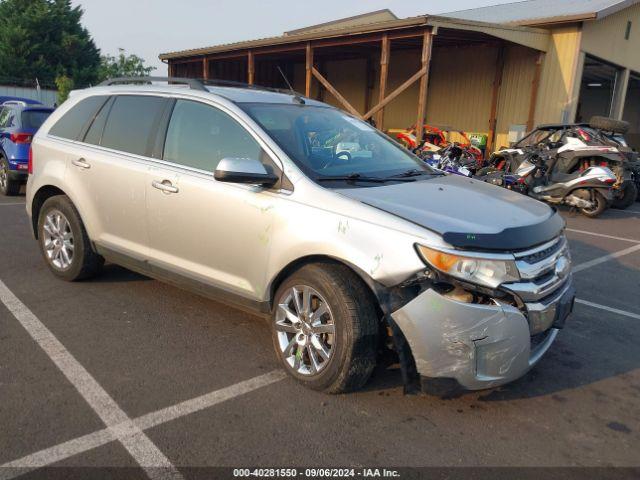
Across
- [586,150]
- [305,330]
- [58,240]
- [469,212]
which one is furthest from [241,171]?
[586,150]

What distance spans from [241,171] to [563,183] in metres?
8.81

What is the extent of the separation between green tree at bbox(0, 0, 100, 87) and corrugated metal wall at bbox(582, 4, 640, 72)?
4188 cm

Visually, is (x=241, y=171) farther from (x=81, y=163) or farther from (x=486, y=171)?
(x=486, y=171)

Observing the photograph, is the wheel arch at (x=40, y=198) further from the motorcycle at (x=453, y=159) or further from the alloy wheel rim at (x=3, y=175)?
the motorcycle at (x=453, y=159)

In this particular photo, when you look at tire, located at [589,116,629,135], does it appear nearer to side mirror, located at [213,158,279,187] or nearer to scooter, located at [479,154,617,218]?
scooter, located at [479,154,617,218]

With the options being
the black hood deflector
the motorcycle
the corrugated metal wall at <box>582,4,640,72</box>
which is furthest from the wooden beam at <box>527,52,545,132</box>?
the black hood deflector

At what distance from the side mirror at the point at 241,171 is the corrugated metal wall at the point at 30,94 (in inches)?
1350

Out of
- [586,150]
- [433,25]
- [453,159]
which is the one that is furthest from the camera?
[453,159]

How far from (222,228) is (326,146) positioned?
3.11 ft

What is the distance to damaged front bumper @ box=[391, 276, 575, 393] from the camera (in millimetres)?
2744

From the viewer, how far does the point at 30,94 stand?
34219mm

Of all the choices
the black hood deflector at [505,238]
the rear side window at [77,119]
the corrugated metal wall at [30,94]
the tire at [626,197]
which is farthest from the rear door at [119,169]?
the corrugated metal wall at [30,94]

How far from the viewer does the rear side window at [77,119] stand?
482 cm

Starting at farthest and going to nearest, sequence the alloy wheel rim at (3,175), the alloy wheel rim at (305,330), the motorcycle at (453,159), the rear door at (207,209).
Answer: the motorcycle at (453,159) → the alloy wheel rim at (3,175) → the rear door at (207,209) → the alloy wheel rim at (305,330)
